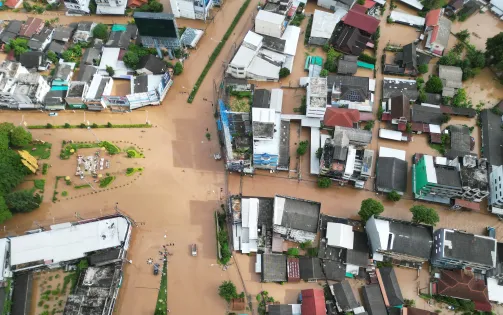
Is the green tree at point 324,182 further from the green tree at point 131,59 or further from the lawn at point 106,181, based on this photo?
the green tree at point 131,59

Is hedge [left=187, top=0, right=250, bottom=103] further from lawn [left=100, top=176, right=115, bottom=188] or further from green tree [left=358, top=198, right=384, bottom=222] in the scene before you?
green tree [left=358, top=198, right=384, bottom=222]

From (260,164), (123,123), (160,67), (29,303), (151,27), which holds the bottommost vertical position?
(29,303)

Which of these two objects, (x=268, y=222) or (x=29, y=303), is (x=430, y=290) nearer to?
(x=268, y=222)

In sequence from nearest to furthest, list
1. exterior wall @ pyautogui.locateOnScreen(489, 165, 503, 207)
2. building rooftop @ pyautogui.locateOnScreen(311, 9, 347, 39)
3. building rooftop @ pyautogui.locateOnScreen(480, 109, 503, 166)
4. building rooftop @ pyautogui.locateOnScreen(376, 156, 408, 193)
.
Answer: exterior wall @ pyautogui.locateOnScreen(489, 165, 503, 207), building rooftop @ pyautogui.locateOnScreen(376, 156, 408, 193), building rooftop @ pyautogui.locateOnScreen(480, 109, 503, 166), building rooftop @ pyautogui.locateOnScreen(311, 9, 347, 39)

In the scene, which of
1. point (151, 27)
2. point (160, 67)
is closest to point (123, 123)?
point (160, 67)

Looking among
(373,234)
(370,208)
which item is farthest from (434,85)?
(373,234)

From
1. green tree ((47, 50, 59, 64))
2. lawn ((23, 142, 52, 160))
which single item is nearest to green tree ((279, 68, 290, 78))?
lawn ((23, 142, 52, 160))

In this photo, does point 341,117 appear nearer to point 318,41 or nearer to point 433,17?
point 318,41
